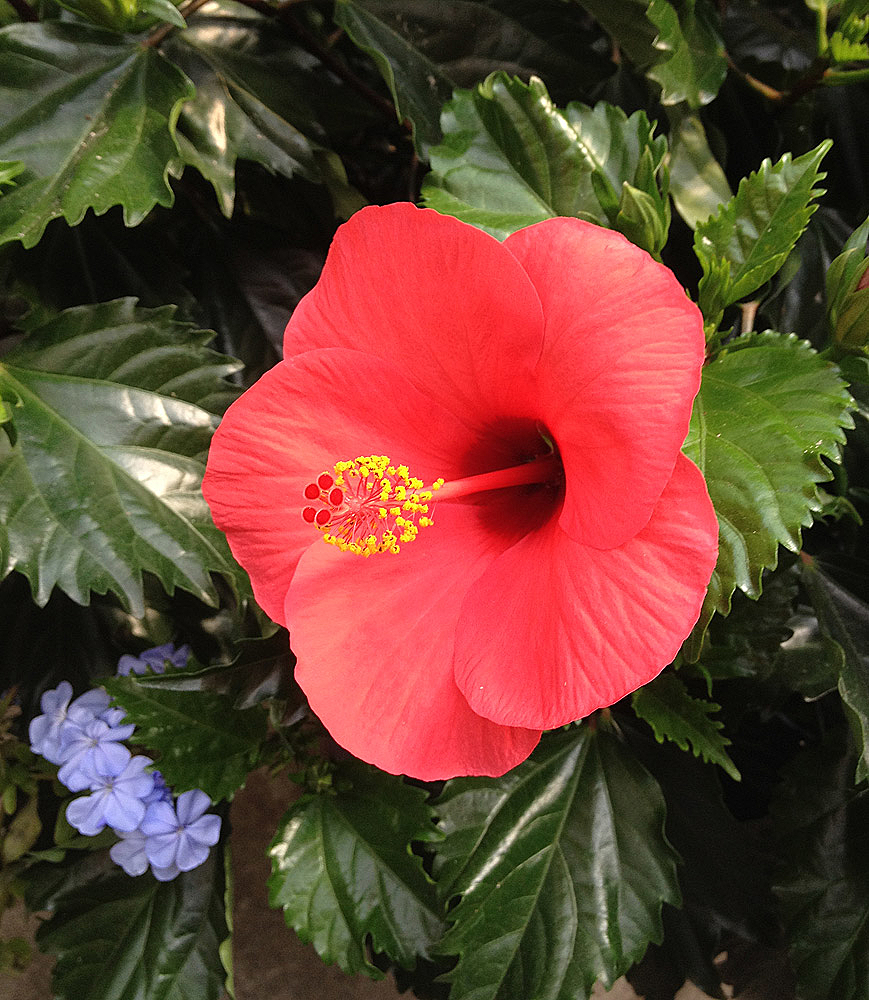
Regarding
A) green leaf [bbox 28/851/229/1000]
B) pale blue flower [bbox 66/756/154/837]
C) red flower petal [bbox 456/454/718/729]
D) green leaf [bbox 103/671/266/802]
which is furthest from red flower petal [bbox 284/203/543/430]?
green leaf [bbox 28/851/229/1000]

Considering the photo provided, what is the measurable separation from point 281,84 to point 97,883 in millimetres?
862

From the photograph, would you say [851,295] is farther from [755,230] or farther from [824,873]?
[824,873]

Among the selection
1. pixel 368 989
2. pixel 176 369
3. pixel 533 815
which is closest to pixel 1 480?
pixel 176 369

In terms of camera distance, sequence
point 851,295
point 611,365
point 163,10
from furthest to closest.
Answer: point 163,10, point 851,295, point 611,365

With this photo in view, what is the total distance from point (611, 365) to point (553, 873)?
21.1 inches

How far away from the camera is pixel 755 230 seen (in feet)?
2.14

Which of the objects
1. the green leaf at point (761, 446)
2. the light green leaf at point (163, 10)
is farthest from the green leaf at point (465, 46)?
the green leaf at point (761, 446)

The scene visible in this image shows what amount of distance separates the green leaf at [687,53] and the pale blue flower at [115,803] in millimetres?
832

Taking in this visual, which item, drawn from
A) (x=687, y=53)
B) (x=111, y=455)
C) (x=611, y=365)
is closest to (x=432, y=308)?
(x=611, y=365)

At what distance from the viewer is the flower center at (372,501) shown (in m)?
0.56

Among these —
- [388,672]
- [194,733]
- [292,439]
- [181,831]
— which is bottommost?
[181,831]

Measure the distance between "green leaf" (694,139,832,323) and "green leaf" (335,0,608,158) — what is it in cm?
35

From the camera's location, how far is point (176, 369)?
791 millimetres

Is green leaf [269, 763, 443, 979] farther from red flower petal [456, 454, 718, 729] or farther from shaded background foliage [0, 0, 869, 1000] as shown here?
red flower petal [456, 454, 718, 729]
